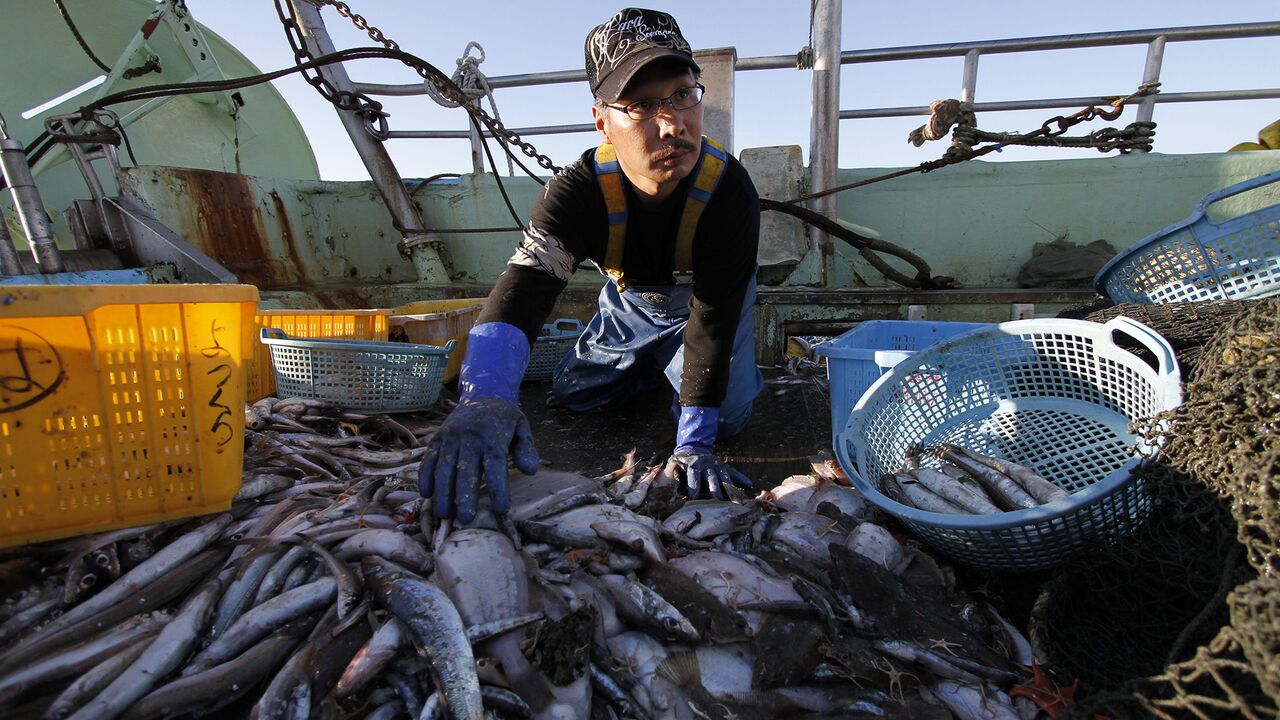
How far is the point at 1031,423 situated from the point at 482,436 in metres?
2.24

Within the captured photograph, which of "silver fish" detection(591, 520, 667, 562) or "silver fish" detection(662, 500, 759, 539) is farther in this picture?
"silver fish" detection(662, 500, 759, 539)

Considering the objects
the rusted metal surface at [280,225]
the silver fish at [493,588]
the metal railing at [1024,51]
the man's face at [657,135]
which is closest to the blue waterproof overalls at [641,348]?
the man's face at [657,135]

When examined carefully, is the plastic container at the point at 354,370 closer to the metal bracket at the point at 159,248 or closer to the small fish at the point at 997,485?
the metal bracket at the point at 159,248

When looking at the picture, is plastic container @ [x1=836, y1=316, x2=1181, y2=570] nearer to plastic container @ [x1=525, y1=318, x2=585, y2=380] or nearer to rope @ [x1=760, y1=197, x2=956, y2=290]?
rope @ [x1=760, y1=197, x2=956, y2=290]

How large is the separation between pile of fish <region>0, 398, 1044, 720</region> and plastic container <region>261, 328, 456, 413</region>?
1.49m

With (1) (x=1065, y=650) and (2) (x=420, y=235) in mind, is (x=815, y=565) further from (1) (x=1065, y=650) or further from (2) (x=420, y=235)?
(2) (x=420, y=235)

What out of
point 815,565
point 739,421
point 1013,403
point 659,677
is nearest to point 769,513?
point 815,565

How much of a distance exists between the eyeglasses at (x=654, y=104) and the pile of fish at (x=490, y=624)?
1.62 metres

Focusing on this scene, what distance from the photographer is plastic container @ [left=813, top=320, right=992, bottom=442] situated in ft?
9.64

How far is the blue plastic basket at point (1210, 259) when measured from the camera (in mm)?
2553

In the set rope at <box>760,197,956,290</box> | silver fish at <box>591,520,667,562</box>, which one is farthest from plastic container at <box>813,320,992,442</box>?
rope at <box>760,197,956,290</box>

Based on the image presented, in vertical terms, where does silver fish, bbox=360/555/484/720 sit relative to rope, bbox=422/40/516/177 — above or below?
below

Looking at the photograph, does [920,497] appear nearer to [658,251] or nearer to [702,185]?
[702,185]

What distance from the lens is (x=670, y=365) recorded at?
383 centimetres
